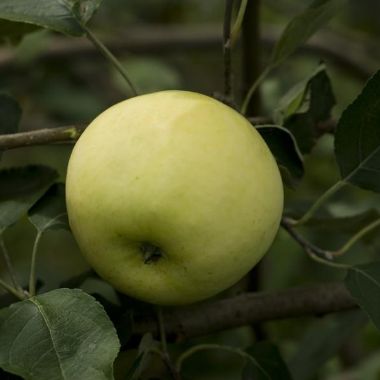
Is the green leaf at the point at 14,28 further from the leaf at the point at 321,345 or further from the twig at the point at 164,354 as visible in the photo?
the leaf at the point at 321,345

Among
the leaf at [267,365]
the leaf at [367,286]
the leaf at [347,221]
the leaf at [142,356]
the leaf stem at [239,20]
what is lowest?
the leaf at [267,365]

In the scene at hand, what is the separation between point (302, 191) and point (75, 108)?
66 cm

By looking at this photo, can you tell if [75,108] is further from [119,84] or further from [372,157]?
[372,157]

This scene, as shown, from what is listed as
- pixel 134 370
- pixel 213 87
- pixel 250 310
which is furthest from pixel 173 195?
pixel 213 87

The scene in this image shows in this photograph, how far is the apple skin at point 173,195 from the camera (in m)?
0.82

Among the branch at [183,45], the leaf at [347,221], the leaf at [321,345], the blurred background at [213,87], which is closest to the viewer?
the leaf at [347,221]

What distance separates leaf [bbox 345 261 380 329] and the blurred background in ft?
1.04

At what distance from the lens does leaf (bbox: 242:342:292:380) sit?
111 centimetres

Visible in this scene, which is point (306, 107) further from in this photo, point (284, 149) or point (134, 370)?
point (134, 370)

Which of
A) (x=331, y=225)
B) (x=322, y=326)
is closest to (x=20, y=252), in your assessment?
(x=322, y=326)

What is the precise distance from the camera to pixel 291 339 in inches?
82.6

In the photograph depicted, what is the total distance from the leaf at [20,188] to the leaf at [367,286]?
40 centimetres

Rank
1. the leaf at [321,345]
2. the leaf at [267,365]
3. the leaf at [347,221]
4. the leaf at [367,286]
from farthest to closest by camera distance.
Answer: the leaf at [321,345] < the leaf at [347,221] < the leaf at [267,365] < the leaf at [367,286]

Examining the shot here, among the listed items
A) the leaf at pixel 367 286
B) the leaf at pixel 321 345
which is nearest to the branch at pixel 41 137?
the leaf at pixel 367 286
